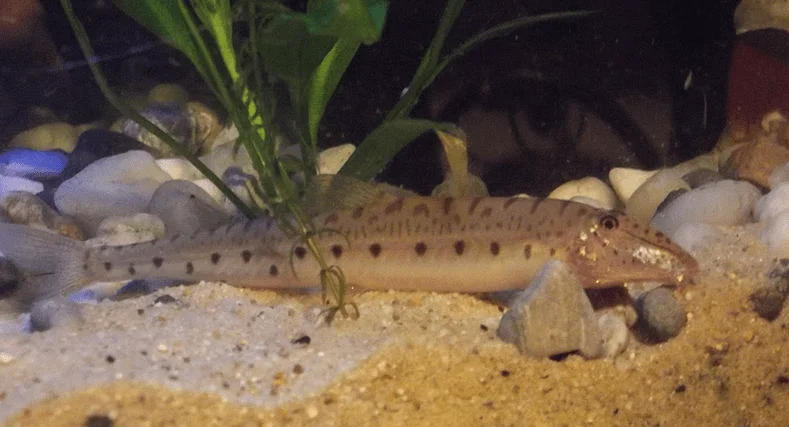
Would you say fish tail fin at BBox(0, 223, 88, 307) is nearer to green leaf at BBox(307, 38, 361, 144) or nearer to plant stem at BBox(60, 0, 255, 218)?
plant stem at BBox(60, 0, 255, 218)

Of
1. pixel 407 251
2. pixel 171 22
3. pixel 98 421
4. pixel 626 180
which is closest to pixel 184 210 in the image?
pixel 171 22

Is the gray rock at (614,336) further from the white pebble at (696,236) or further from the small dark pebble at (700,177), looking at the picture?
the small dark pebble at (700,177)

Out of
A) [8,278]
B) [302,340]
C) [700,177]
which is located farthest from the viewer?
[700,177]

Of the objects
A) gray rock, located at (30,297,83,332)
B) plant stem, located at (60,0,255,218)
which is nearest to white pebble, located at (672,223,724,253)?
plant stem, located at (60,0,255,218)

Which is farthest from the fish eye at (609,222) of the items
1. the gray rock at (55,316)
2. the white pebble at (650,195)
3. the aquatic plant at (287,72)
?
the gray rock at (55,316)

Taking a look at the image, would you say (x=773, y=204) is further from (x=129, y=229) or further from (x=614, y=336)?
(x=129, y=229)

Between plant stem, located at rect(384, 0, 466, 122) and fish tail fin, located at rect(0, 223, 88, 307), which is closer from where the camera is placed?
fish tail fin, located at rect(0, 223, 88, 307)
